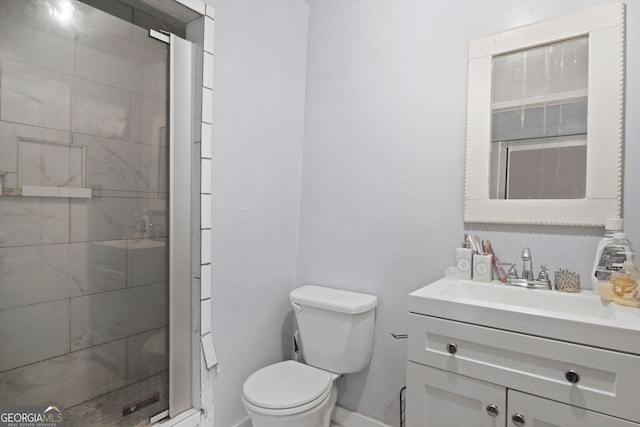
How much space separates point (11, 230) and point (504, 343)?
1.62 metres

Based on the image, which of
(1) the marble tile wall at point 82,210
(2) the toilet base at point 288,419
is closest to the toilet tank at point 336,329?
(2) the toilet base at point 288,419

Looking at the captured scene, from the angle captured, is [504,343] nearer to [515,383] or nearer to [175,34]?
[515,383]

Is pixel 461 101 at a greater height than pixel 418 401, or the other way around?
pixel 461 101

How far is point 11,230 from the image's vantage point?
118 centimetres

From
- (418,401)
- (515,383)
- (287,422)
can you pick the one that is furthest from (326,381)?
(515,383)

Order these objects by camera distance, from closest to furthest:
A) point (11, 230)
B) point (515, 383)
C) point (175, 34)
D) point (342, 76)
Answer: point (515, 383), point (11, 230), point (175, 34), point (342, 76)

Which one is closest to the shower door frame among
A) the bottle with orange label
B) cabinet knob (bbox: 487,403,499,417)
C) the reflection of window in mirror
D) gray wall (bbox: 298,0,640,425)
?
gray wall (bbox: 298,0,640,425)

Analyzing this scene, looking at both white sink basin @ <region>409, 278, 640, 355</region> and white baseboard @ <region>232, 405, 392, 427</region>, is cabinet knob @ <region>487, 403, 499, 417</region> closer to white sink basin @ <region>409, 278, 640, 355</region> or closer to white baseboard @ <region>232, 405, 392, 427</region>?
white sink basin @ <region>409, 278, 640, 355</region>

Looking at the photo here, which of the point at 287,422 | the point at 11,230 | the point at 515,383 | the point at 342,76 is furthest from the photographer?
the point at 342,76

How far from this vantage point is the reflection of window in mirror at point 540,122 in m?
1.38

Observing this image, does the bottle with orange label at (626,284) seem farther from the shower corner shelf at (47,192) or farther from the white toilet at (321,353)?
the shower corner shelf at (47,192)

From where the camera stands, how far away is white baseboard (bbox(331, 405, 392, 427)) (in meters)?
1.81

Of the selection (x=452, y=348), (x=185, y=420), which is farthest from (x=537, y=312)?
(x=185, y=420)

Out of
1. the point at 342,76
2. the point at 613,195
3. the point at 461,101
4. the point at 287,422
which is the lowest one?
the point at 287,422
